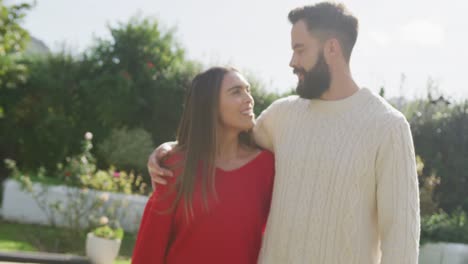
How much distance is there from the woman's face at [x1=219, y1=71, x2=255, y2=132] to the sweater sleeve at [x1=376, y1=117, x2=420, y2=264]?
65cm

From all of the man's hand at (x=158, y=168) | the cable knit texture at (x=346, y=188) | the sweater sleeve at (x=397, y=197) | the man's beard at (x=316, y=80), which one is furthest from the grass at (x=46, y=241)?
the sweater sleeve at (x=397, y=197)

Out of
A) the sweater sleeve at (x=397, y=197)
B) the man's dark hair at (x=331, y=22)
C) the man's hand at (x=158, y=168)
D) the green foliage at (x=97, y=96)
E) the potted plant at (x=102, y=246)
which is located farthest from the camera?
the green foliage at (x=97, y=96)

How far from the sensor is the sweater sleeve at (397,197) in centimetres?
234

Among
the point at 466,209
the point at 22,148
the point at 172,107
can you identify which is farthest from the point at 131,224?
the point at 466,209

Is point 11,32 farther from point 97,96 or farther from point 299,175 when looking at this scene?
point 299,175

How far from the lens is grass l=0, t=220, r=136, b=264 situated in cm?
902

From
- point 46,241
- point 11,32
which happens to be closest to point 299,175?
point 46,241

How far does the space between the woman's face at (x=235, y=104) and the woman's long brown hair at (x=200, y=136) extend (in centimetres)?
2

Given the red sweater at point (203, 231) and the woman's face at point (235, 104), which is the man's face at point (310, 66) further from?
the red sweater at point (203, 231)

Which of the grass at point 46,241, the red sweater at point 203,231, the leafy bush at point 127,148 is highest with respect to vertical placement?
the red sweater at point 203,231

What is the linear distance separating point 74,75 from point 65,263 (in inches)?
258

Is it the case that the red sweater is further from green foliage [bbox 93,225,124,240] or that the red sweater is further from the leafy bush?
the leafy bush

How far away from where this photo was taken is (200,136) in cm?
283

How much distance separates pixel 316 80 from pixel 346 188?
449 millimetres
